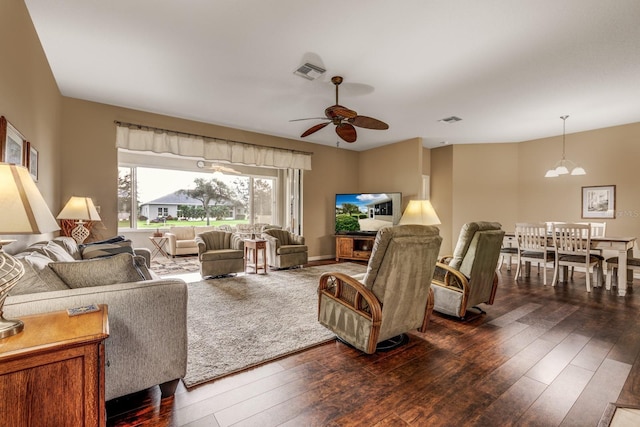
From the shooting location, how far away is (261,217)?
7.96m

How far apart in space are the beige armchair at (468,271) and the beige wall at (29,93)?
3.67 metres

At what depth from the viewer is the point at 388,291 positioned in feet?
6.93

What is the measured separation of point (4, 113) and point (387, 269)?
2919 millimetres

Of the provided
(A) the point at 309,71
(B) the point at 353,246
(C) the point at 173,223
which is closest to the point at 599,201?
(B) the point at 353,246

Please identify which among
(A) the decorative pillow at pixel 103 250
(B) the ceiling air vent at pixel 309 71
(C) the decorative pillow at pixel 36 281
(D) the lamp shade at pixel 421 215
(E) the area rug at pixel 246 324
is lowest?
(E) the area rug at pixel 246 324

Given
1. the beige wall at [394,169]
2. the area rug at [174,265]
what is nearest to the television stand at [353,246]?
the beige wall at [394,169]

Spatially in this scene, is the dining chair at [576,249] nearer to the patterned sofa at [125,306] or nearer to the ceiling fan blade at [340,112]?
the ceiling fan blade at [340,112]

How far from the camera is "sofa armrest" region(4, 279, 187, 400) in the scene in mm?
1464

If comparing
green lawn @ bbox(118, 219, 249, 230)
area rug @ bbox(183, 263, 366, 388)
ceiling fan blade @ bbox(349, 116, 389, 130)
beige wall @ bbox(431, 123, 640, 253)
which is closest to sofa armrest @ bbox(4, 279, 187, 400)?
area rug @ bbox(183, 263, 366, 388)

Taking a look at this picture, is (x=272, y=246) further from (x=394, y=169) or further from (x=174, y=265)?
(x=394, y=169)

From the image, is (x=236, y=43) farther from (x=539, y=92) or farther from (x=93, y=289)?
(x=539, y=92)

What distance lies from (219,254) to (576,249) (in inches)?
210

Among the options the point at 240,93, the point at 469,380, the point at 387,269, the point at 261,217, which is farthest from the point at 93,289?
the point at 261,217

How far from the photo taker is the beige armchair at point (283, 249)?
5344 millimetres
